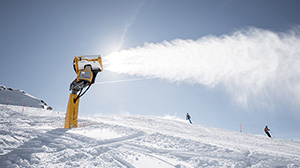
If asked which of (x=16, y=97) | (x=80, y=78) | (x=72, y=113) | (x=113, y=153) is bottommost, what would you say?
(x=113, y=153)

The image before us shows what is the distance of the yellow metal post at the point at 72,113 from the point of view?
9.60 meters

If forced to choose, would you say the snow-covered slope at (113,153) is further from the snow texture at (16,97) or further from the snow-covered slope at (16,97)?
the snow texture at (16,97)

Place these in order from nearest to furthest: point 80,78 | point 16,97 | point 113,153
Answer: point 113,153
point 80,78
point 16,97

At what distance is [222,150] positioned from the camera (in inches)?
251

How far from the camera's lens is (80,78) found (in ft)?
32.3

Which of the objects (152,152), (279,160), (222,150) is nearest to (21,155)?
(152,152)

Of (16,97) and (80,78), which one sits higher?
(16,97)

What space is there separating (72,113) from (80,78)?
2153 mm

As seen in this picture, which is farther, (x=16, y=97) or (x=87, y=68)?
(x=16, y=97)

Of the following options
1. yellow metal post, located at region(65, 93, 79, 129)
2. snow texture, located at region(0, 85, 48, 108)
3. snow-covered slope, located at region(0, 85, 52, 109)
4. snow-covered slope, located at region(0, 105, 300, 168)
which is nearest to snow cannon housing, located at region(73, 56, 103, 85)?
yellow metal post, located at region(65, 93, 79, 129)

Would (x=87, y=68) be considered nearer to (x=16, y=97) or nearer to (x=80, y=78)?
(x=80, y=78)

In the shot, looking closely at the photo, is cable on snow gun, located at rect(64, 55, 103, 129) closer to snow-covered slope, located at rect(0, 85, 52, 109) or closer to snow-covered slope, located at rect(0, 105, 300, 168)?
snow-covered slope, located at rect(0, 105, 300, 168)

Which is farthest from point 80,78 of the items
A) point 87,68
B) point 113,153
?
point 113,153

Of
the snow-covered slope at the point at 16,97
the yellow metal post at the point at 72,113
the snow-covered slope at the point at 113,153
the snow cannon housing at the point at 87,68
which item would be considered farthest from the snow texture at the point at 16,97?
the snow-covered slope at the point at 113,153
